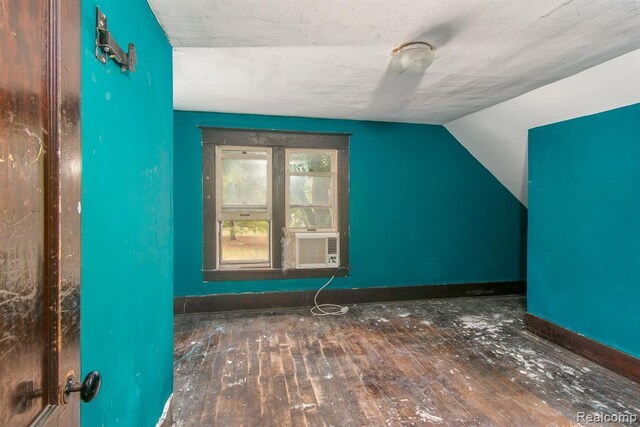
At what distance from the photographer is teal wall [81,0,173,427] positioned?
0.97 meters

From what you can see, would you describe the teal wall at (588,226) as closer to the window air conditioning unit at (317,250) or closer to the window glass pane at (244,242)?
the window air conditioning unit at (317,250)

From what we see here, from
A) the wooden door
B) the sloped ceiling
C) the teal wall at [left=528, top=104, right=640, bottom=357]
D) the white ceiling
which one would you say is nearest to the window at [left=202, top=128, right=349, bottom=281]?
the white ceiling

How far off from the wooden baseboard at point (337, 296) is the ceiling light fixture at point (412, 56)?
8.93 ft

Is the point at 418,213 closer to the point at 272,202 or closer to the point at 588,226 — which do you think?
the point at 588,226

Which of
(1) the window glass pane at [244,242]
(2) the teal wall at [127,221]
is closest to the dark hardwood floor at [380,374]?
(2) the teal wall at [127,221]

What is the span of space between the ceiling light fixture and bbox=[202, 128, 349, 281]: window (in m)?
1.88

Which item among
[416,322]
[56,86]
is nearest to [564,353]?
[416,322]

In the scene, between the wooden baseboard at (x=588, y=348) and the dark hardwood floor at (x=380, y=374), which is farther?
the wooden baseboard at (x=588, y=348)

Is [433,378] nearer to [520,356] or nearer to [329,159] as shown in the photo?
[520,356]

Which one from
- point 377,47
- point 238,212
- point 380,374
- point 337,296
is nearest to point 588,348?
point 380,374

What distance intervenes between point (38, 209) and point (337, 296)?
3616mm

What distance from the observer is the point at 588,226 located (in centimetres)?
265

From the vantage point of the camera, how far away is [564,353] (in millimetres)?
2730

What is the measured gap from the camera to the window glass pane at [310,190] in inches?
155
